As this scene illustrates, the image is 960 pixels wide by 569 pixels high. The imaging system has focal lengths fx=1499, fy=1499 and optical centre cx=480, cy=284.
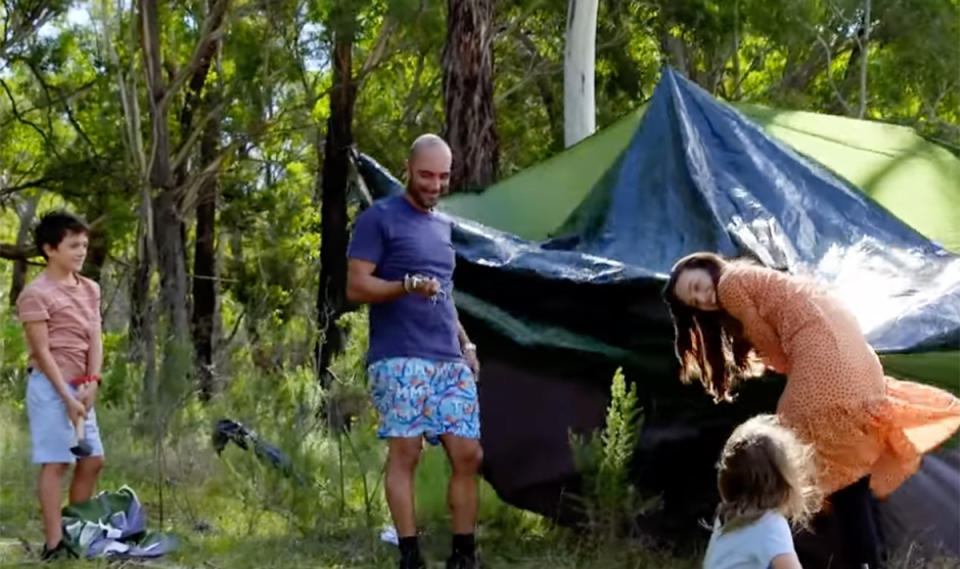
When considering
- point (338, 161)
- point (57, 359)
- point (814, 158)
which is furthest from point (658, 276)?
point (338, 161)

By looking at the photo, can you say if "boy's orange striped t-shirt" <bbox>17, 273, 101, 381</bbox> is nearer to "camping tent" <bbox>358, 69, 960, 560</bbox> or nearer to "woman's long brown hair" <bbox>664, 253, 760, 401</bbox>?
"camping tent" <bbox>358, 69, 960, 560</bbox>

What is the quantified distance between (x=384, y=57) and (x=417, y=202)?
1246cm

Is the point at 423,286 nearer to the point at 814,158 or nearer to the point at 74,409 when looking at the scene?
the point at 74,409

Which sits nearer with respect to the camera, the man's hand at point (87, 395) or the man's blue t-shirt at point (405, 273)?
the man's blue t-shirt at point (405, 273)

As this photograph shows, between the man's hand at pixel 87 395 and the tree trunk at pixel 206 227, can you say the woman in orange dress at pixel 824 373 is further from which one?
the tree trunk at pixel 206 227

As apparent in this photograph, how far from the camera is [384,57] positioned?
56.9 feet

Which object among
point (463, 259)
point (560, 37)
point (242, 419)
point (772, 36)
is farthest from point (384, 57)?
point (463, 259)

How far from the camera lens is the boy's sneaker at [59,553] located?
5.36 m

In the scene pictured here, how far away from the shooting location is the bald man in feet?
16.4

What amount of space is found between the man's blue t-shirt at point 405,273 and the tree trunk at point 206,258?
520 inches

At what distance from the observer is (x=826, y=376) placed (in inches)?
172

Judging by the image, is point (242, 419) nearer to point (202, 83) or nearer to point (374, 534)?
point (374, 534)

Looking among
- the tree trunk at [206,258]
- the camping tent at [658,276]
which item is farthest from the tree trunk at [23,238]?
the camping tent at [658,276]

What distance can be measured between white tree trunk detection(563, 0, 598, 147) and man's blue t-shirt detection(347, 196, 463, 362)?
507 centimetres
